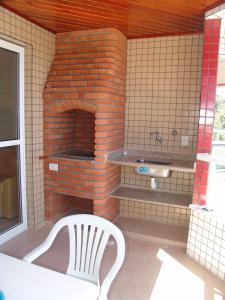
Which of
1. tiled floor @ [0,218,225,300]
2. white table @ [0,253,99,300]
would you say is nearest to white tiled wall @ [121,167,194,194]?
tiled floor @ [0,218,225,300]

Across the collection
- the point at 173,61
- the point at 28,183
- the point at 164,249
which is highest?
the point at 173,61

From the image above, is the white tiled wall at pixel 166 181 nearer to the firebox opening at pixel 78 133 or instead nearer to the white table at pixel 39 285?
the firebox opening at pixel 78 133

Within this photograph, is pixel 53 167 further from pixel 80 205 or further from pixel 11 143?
pixel 80 205

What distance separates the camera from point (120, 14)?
2.29 m

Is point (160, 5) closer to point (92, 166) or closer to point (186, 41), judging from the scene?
point (186, 41)

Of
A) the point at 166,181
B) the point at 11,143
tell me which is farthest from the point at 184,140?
the point at 11,143

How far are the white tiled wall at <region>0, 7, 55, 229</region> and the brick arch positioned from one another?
0.18 meters

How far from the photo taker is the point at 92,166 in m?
2.69

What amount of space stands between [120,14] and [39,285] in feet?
7.69

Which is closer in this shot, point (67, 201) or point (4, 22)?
point (4, 22)

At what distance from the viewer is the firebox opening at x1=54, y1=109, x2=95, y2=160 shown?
3.22 m

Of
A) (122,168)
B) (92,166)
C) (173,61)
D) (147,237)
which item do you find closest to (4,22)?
(92,166)

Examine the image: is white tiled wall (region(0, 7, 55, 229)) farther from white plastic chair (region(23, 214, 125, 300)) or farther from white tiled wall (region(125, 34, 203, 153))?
white plastic chair (region(23, 214, 125, 300))

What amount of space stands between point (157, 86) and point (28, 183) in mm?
2042
